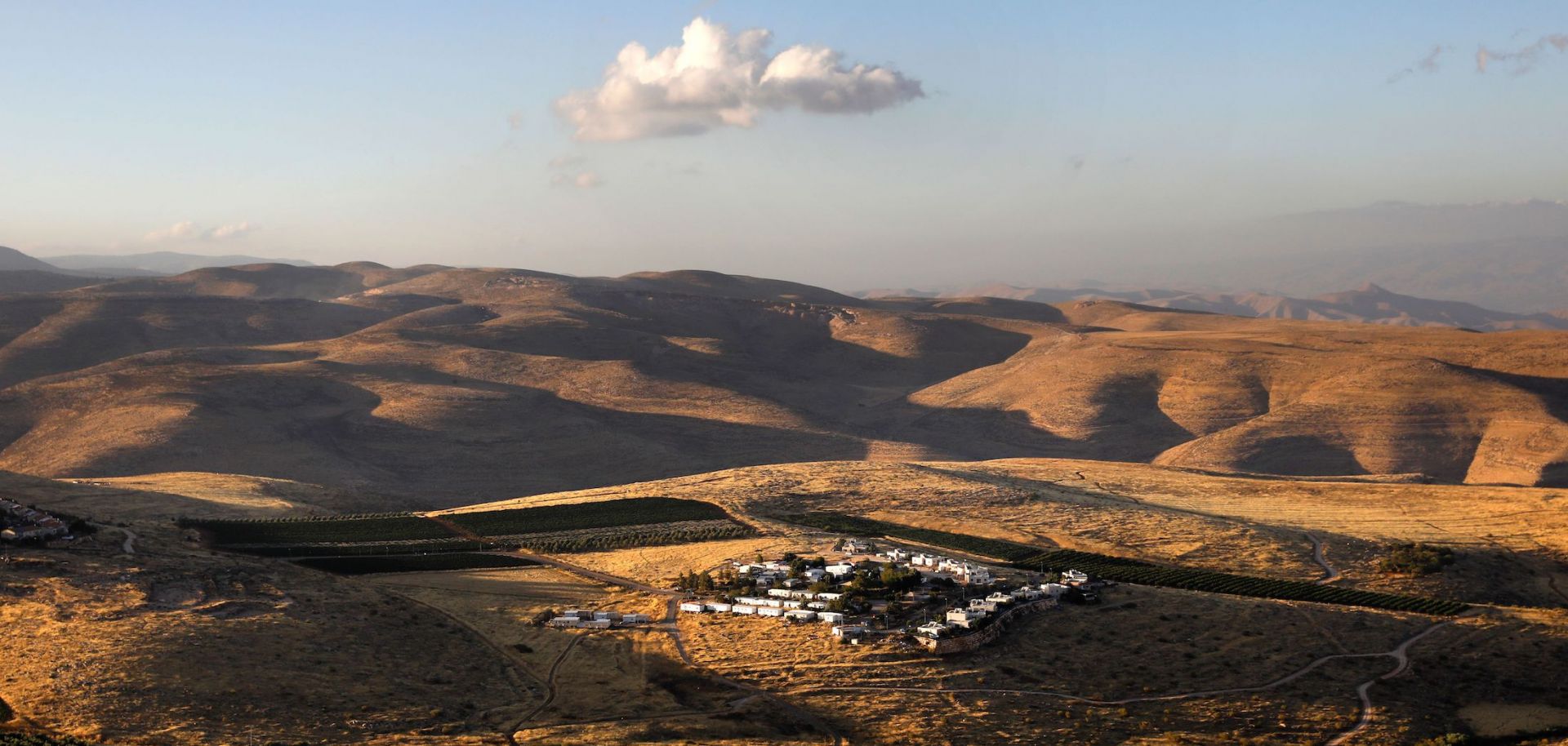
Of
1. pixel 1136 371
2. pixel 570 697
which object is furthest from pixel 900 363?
pixel 570 697

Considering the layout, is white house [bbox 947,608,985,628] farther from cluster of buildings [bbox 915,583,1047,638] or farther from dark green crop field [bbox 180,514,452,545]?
dark green crop field [bbox 180,514,452,545]

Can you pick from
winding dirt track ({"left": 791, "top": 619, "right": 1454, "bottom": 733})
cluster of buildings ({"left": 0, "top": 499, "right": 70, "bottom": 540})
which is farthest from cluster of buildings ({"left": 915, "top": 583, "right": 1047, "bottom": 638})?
cluster of buildings ({"left": 0, "top": 499, "right": 70, "bottom": 540})

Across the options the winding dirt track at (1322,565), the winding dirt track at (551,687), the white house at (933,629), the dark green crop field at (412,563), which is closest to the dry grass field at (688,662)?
the winding dirt track at (551,687)

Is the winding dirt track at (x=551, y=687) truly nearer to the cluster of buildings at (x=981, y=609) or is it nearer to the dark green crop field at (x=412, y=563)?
the cluster of buildings at (x=981, y=609)

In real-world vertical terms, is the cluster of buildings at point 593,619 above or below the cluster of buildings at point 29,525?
below

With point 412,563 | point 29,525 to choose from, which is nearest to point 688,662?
point 412,563
